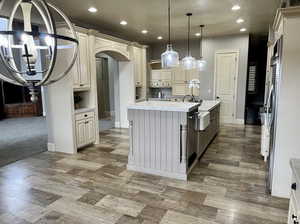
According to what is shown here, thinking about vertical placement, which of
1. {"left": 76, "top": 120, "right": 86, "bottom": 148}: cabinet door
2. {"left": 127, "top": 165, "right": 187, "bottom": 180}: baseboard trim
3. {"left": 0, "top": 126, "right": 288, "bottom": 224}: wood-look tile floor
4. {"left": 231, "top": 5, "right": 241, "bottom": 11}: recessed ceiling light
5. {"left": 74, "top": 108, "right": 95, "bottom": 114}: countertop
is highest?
{"left": 231, "top": 5, "right": 241, "bottom": 11}: recessed ceiling light

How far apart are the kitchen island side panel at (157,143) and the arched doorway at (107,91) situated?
3350 millimetres

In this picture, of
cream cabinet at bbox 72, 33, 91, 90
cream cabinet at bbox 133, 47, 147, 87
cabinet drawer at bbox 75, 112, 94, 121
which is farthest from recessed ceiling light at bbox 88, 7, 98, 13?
cabinet drawer at bbox 75, 112, 94, 121

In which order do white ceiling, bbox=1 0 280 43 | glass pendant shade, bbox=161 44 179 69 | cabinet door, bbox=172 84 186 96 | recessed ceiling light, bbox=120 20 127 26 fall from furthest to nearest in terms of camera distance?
cabinet door, bbox=172 84 186 96 < recessed ceiling light, bbox=120 20 127 26 < white ceiling, bbox=1 0 280 43 < glass pendant shade, bbox=161 44 179 69

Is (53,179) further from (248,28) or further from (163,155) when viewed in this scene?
(248,28)

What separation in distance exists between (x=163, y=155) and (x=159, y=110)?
726 millimetres

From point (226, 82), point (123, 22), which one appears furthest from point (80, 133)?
point (226, 82)

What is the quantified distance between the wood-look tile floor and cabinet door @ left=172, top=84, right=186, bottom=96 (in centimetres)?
408

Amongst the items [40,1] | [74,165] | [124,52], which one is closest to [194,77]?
[124,52]

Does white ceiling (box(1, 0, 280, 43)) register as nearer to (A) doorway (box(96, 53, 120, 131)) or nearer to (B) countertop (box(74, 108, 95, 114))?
(A) doorway (box(96, 53, 120, 131))

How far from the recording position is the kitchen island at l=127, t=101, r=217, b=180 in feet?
10.2

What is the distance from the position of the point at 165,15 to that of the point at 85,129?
10.5 ft

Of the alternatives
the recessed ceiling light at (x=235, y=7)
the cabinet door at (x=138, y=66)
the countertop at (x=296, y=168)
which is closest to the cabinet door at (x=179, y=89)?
the cabinet door at (x=138, y=66)

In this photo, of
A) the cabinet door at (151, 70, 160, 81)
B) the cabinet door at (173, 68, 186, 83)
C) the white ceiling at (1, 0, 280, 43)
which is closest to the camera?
the white ceiling at (1, 0, 280, 43)

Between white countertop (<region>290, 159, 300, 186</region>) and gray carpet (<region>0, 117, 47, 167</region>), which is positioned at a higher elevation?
white countertop (<region>290, 159, 300, 186</region>)
